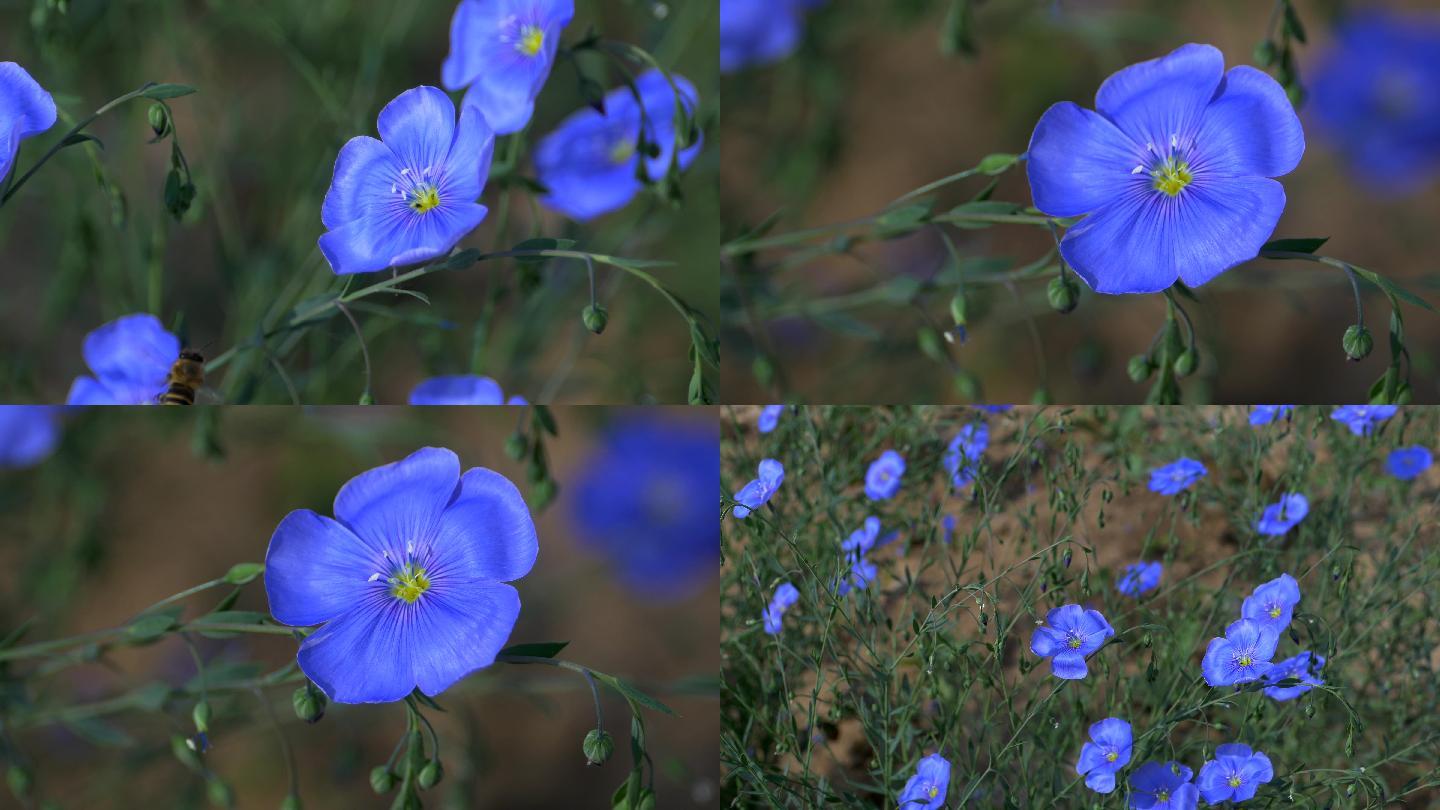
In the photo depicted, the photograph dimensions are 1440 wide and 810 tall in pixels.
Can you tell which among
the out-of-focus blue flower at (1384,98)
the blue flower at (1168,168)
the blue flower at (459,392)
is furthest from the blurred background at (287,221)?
the out-of-focus blue flower at (1384,98)

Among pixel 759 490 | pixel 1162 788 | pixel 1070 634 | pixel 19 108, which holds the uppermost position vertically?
pixel 19 108

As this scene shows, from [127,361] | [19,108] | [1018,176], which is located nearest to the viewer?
[19,108]

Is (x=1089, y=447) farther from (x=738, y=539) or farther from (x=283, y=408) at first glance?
(x=283, y=408)

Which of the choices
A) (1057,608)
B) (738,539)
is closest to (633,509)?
(738,539)

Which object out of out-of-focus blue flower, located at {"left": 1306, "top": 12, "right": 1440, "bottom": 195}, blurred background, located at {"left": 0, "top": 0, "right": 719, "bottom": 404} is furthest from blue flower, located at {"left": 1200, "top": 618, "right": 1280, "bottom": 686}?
out-of-focus blue flower, located at {"left": 1306, "top": 12, "right": 1440, "bottom": 195}

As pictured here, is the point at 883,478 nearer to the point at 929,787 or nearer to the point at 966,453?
the point at 966,453

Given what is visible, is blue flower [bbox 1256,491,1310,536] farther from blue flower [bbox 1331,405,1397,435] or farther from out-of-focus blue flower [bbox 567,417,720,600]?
out-of-focus blue flower [bbox 567,417,720,600]

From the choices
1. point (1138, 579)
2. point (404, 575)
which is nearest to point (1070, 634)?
point (1138, 579)
